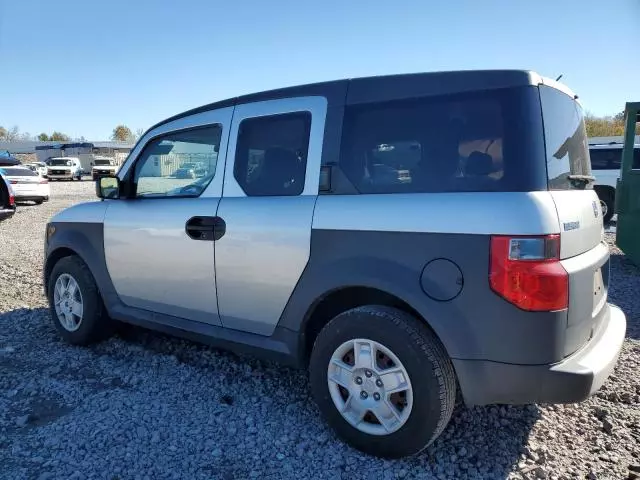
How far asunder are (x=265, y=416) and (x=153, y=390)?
3.00 ft

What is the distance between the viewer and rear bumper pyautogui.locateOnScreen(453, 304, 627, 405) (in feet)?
7.60

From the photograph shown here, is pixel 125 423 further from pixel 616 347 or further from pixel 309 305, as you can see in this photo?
pixel 616 347

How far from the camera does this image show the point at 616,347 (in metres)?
2.76

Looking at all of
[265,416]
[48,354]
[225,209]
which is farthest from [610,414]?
[48,354]

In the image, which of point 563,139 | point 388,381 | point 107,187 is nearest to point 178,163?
point 107,187

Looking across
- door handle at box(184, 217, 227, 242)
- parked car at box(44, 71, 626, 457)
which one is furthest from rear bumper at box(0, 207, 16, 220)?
door handle at box(184, 217, 227, 242)

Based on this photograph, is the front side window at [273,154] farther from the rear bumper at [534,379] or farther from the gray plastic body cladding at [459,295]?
the rear bumper at [534,379]

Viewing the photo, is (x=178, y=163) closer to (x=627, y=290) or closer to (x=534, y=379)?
(x=534, y=379)

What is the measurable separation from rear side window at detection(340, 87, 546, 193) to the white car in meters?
17.5

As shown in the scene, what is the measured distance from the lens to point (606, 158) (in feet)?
46.0

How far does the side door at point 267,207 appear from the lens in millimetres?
2965

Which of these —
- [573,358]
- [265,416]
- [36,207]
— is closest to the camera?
[573,358]

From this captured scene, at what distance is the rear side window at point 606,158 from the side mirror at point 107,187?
13.5 m

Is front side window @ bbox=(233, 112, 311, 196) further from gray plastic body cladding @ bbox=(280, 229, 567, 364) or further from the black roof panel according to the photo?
gray plastic body cladding @ bbox=(280, 229, 567, 364)
